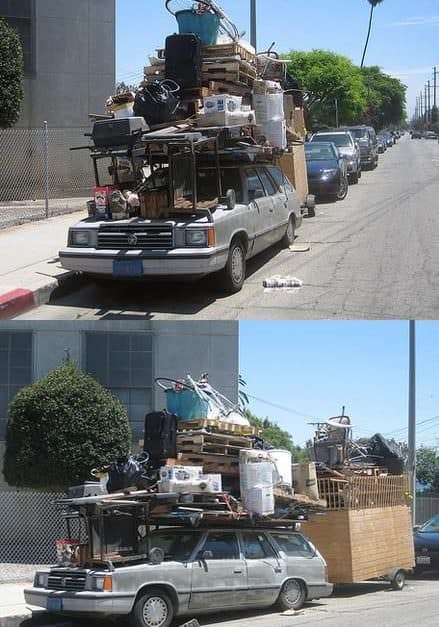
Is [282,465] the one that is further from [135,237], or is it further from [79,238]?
[79,238]

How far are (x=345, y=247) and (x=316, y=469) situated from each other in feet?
14.9

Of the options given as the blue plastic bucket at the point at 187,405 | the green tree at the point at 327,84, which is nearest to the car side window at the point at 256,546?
the blue plastic bucket at the point at 187,405

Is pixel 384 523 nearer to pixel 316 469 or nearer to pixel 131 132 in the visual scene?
pixel 316 469

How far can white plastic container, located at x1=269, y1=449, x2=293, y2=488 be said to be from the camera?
12234 mm

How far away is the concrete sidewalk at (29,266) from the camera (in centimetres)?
1344

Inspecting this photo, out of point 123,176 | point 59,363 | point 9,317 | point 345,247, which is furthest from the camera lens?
point 59,363

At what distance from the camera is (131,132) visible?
44.5ft

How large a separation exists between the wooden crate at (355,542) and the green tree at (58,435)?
6.28 metres

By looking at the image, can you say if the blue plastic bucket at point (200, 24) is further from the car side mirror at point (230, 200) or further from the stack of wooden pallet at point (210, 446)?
the stack of wooden pallet at point (210, 446)

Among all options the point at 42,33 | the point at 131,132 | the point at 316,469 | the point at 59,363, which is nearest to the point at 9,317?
the point at 131,132

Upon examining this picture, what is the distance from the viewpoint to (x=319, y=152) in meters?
24.7

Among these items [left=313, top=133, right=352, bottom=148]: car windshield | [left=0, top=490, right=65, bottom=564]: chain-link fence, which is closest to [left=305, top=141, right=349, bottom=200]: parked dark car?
[left=313, top=133, right=352, bottom=148]: car windshield

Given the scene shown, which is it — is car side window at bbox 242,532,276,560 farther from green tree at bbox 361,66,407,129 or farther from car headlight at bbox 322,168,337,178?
green tree at bbox 361,66,407,129

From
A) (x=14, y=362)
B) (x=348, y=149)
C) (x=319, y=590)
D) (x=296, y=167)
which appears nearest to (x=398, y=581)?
(x=319, y=590)
